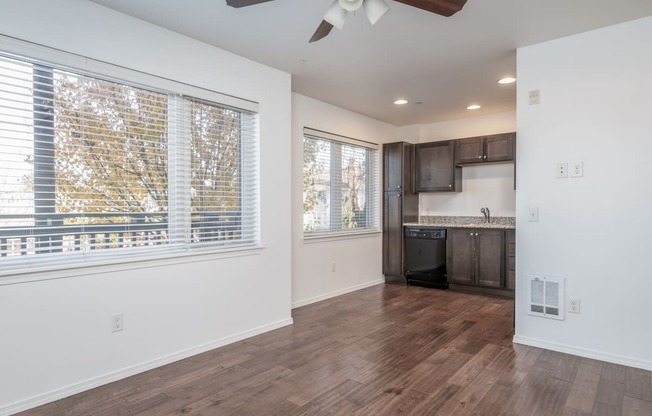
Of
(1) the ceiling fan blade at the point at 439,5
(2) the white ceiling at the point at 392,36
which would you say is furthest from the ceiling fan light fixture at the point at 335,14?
(2) the white ceiling at the point at 392,36

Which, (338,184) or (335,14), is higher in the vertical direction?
(335,14)

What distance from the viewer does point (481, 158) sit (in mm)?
5059

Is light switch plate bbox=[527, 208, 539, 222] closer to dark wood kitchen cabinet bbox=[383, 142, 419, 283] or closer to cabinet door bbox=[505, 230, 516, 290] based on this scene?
cabinet door bbox=[505, 230, 516, 290]

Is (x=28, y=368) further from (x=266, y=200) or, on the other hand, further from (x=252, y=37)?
(x=252, y=37)

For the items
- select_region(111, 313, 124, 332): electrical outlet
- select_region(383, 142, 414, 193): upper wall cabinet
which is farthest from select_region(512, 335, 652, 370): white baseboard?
select_region(111, 313, 124, 332): electrical outlet

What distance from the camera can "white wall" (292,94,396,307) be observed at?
4367 millimetres

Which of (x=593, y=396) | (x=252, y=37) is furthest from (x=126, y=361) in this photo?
(x=593, y=396)

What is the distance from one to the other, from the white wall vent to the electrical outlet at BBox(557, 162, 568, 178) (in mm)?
847

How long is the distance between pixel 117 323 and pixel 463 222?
15.4ft

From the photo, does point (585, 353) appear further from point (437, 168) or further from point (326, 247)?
point (437, 168)

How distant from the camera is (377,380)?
2518mm

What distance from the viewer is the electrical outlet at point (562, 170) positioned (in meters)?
3.01

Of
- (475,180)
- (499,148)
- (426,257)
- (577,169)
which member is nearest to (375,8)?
(577,169)

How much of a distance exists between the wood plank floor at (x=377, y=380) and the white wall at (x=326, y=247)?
965 millimetres
